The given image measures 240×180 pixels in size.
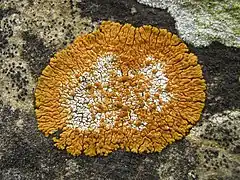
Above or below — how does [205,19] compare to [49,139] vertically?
above

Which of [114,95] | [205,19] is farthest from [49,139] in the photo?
[205,19]

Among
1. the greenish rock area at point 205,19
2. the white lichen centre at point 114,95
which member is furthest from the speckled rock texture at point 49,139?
the white lichen centre at point 114,95

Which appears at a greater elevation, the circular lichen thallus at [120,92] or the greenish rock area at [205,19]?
the greenish rock area at [205,19]

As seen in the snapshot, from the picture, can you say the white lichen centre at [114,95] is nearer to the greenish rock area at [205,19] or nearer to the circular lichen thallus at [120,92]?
the circular lichen thallus at [120,92]

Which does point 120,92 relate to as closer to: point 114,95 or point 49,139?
point 114,95

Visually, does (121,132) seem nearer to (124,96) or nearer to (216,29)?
(124,96)

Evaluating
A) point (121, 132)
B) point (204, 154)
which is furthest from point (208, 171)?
point (121, 132)
